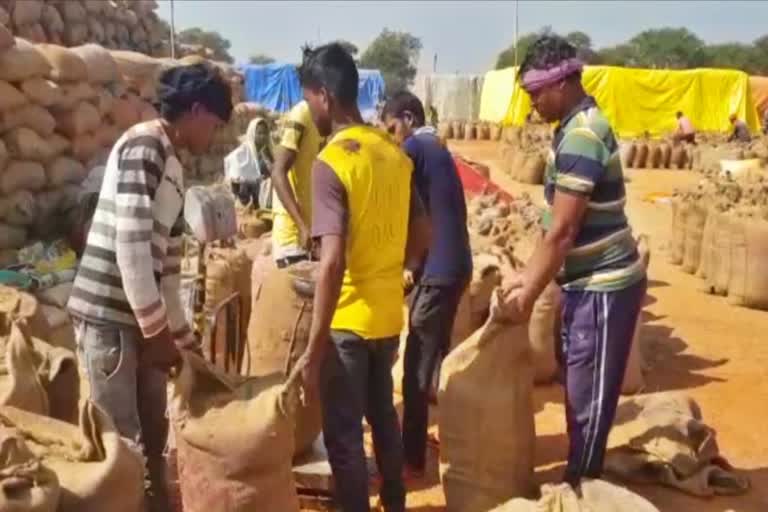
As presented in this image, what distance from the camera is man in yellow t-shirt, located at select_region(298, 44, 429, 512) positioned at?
325 centimetres

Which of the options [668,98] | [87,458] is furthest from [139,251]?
[668,98]

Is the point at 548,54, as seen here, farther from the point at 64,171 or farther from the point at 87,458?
the point at 64,171

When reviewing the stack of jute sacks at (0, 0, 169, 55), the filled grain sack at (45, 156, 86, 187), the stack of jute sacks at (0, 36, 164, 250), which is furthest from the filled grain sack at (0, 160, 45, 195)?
the stack of jute sacks at (0, 0, 169, 55)

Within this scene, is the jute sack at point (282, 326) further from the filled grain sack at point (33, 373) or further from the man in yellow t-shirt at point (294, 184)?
the filled grain sack at point (33, 373)

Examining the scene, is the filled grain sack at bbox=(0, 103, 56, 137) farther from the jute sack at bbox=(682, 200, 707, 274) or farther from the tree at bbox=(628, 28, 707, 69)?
the tree at bbox=(628, 28, 707, 69)

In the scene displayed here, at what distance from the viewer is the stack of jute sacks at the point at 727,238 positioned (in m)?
8.23

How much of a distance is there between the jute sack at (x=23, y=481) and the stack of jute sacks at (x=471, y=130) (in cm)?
2768

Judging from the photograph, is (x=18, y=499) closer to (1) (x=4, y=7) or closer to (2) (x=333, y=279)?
(2) (x=333, y=279)

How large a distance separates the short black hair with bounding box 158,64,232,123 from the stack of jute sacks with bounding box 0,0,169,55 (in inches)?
280

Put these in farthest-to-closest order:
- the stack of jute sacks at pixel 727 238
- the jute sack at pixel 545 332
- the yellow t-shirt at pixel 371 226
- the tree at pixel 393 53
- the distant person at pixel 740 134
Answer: the tree at pixel 393 53, the distant person at pixel 740 134, the stack of jute sacks at pixel 727 238, the jute sack at pixel 545 332, the yellow t-shirt at pixel 371 226

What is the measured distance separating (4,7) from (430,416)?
6.72 meters

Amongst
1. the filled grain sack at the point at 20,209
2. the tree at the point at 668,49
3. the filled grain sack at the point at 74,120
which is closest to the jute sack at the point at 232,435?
the filled grain sack at the point at 20,209

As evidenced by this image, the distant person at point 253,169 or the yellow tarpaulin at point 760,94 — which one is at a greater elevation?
the yellow tarpaulin at point 760,94

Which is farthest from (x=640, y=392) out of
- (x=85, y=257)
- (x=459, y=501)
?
(x=85, y=257)
